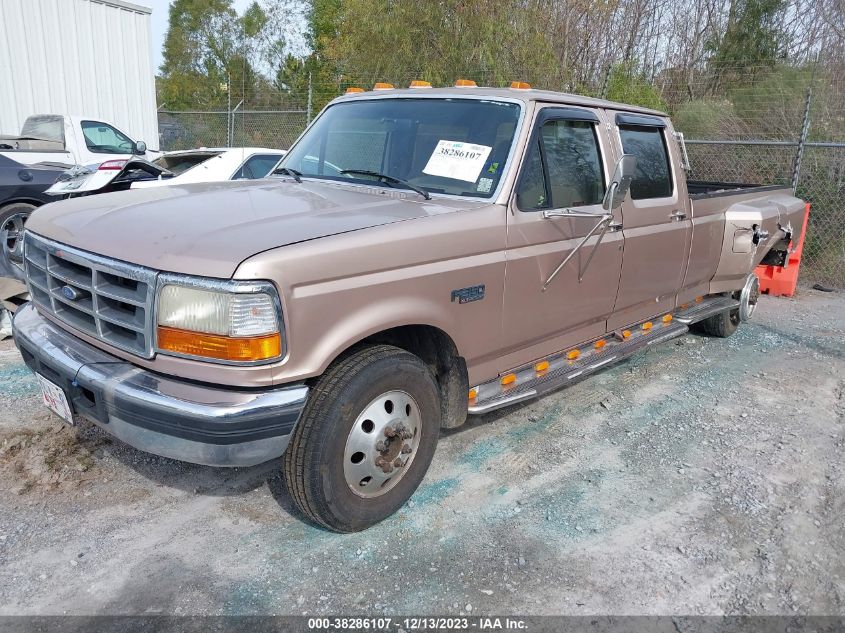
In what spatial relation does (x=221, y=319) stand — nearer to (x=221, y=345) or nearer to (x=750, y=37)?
(x=221, y=345)

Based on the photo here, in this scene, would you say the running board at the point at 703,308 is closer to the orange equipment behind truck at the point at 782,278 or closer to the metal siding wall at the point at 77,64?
the orange equipment behind truck at the point at 782,278

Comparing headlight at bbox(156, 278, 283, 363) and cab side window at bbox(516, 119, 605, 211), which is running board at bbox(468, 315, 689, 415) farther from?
headlight at bbox(156, 278, 283, 363)

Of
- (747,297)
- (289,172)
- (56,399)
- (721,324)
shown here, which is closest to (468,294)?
(289,172)

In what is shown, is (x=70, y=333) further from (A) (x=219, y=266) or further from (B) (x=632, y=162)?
(B) (x=632, y=162)

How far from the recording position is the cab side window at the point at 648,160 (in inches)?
181

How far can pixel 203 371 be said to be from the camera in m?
2.60

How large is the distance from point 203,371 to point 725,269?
481cm

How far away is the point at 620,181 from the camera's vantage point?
12.0 feet

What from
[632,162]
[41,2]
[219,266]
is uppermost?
[41,2]

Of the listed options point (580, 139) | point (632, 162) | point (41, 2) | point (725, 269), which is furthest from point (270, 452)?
point (41, 2)

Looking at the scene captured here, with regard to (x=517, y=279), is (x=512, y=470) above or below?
below

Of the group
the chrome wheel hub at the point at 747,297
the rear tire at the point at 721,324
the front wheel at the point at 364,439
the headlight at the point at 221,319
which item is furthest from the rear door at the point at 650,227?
the headlight at the point at 221,319

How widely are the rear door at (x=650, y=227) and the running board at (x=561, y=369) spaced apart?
121mm

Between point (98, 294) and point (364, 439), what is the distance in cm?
131
